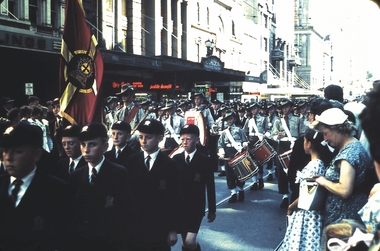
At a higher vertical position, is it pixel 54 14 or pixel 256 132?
pixel 54 14

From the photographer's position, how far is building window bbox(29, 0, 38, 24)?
20922mm

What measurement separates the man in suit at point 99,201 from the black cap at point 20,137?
0.70 metres

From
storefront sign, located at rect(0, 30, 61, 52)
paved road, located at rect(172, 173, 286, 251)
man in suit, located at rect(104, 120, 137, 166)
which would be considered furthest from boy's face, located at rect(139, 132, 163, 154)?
storefront sign, located at rect(0, 30, 61, 52)

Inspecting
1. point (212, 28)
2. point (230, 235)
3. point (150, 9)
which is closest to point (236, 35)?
point (212, 28)

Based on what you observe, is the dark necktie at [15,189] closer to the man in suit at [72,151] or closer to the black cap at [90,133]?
the black cap at [90,133]

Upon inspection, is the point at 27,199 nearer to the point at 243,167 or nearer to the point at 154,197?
the point at 154,197

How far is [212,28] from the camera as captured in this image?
4244 cm

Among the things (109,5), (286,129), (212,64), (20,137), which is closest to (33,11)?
(109,5)

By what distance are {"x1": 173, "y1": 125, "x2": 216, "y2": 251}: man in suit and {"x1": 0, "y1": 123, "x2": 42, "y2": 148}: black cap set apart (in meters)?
2.12

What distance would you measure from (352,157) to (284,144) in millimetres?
7619

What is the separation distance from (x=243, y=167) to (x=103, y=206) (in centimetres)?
588

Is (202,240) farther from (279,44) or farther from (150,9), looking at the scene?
(279,44)

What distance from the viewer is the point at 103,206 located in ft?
12.9

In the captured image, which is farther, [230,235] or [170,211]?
[230,235]
